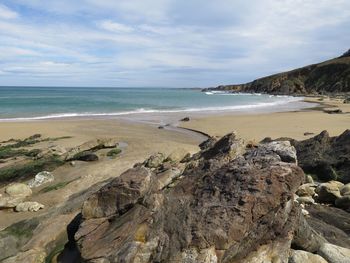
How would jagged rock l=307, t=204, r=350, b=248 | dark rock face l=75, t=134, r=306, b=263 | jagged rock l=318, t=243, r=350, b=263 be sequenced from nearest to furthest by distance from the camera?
dark rock face l=75, t=134, r=306, b=263 → jagged rock l=318, t=243, r=350, b=263 → jagged rock l=307, t=204, r=350, b=248

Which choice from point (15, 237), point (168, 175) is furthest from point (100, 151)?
point (15, 237)

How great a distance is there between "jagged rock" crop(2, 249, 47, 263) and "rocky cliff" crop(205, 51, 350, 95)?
10847cm

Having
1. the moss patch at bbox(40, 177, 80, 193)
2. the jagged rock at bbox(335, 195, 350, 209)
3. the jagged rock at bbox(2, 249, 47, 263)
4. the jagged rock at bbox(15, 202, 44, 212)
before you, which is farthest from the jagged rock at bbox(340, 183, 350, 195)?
the moss patch at bbox(40, 177, 80, 193)

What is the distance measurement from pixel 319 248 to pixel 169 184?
435 cm

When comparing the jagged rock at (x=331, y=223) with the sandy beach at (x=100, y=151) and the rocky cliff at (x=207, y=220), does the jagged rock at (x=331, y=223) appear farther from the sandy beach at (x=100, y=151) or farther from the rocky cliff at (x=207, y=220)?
the sandy beach at (x=100, y=151)

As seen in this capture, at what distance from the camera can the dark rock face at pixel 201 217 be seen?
6320 mm

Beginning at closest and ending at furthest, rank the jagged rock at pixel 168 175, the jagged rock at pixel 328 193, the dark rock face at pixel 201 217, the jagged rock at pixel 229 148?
the dark rock face at pixel 201 217 → the jagged rock at pixel 168 175 → the jagged rock at pixel 229 148 → the jagged rock at pixel 328 193

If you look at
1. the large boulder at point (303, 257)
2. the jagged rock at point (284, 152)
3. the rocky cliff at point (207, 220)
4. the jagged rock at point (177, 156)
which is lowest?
the jagged rock at point (177, 156)

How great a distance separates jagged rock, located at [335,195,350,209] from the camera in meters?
10.7

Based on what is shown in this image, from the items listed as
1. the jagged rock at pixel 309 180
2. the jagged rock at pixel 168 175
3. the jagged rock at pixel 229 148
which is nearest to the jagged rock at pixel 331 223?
the jagged rock at pixel 309 180

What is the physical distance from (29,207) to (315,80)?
12198 cm

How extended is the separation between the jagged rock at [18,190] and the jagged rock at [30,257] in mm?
6581

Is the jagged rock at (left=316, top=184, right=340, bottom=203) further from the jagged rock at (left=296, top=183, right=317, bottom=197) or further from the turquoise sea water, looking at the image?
the turquoise sea water

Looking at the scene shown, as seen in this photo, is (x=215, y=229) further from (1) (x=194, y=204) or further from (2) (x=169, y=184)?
(2) (x=169, y=184)
